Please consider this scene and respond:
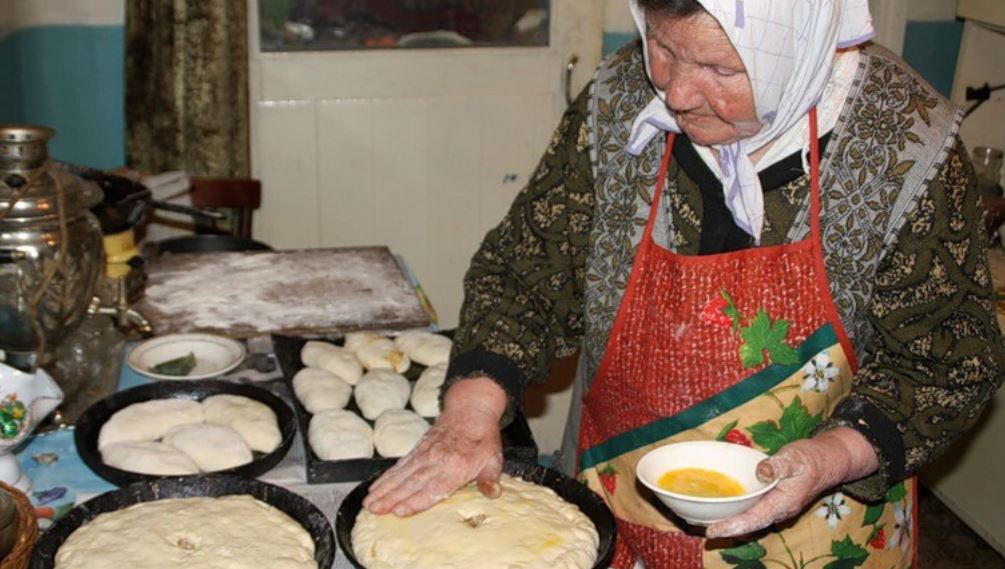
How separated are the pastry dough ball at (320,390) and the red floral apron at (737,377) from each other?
1.90 ft

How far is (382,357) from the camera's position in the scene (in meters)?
2.29

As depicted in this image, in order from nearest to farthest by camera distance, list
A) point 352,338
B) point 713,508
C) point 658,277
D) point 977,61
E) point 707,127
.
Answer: point 713,508, point 707,127, point 658,277, point 352,338, point 977,61

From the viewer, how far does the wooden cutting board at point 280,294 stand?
96.0 inches

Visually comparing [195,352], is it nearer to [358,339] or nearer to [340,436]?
[358,339]

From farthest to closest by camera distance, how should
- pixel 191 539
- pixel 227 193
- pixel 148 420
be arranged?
1. pixel 227 193
2. pixel 148 420
3. pixel 191 539

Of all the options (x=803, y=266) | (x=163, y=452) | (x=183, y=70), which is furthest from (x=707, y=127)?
(x=183, y=70)

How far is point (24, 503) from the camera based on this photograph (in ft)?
4.69

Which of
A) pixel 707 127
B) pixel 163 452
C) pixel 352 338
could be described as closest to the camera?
pixel 707 127

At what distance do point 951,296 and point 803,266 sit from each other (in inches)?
8.4

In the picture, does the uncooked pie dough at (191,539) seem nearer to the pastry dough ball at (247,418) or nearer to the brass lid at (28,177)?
the pastry dough ball at (247,418)

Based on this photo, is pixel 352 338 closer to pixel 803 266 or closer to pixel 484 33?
pixel 803 266

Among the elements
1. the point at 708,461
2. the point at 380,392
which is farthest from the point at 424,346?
the point at 708,461

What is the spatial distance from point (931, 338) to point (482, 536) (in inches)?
28.3

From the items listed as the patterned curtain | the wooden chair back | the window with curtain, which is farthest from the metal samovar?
the window with curtain
